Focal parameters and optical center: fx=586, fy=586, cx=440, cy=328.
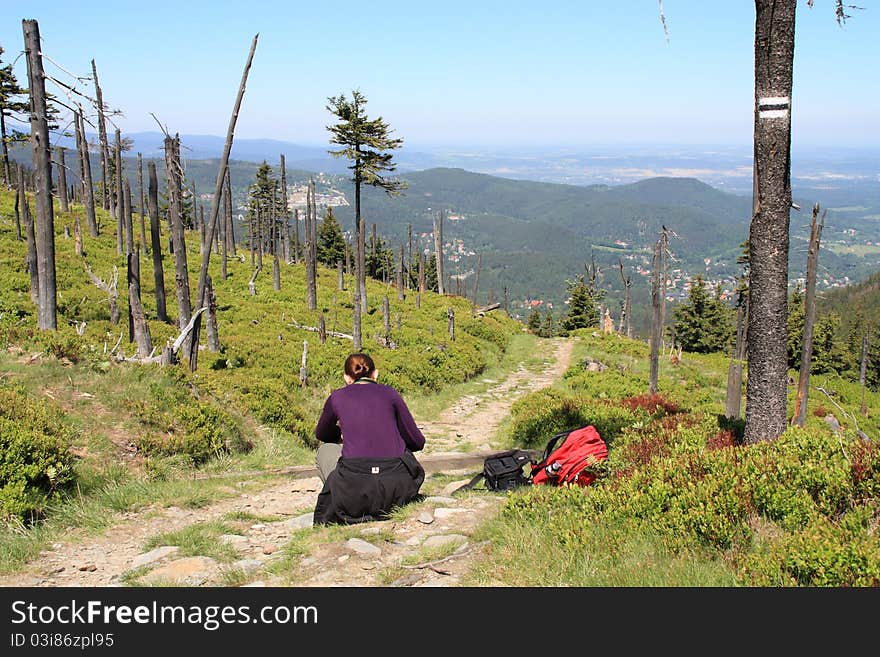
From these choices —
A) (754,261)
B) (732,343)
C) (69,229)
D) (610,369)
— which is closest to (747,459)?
(754,261)

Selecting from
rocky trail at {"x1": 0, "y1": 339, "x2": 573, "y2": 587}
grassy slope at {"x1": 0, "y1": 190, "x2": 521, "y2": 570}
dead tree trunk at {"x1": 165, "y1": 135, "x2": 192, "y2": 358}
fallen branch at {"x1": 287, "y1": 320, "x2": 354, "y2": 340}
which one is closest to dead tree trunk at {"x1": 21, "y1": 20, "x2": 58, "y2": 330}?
grassy slope at {"x1": 0, "y1": 190, "x2": 521, "y2": 570}

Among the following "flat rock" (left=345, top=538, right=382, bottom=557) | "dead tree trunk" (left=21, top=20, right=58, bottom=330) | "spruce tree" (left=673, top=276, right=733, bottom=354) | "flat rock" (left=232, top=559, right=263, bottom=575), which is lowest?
"spruce tree" (left=673, top=276, right=733, bottom=354)

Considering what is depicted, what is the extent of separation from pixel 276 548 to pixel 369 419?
4.83 ft

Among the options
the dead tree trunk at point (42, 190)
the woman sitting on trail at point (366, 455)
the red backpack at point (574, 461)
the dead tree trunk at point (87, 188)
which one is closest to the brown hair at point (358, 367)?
the woman sitting on trail at point (366, 455)

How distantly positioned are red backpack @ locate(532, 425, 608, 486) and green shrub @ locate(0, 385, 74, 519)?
5.55 meters

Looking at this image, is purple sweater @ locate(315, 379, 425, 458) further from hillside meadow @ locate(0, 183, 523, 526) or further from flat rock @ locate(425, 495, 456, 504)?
hillside meadow @ locate(0, 183, 523, 526)

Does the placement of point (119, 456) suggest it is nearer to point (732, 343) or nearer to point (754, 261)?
point (754, 261)

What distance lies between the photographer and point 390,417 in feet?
19.8

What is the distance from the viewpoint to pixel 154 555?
5324 mm

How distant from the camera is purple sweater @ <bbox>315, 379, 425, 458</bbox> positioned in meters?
5.96

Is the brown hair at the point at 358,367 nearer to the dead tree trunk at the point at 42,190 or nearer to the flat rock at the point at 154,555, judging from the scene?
the flat rock at the point at 154,555

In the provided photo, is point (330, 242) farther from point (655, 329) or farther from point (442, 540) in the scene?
point (442, 540)
